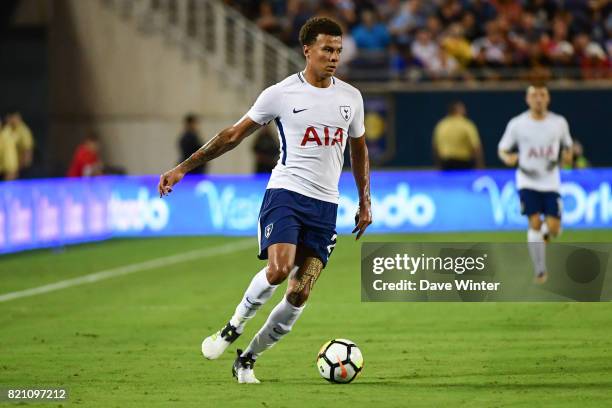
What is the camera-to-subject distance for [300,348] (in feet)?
34.9

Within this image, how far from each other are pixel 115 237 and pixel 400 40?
801cm

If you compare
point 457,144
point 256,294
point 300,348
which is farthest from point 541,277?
point 457,144

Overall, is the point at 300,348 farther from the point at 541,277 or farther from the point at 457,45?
the point at 457,45

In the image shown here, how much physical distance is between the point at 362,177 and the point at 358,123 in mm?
385

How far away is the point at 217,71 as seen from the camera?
29297 mm

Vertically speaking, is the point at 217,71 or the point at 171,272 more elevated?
the point at 217,71

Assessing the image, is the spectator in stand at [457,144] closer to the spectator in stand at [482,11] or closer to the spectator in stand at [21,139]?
the spectator in stand at [482,11]

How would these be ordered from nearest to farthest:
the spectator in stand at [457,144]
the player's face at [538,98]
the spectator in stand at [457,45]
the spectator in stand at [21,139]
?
the player's face at [538,98] → the spectator in stand at [457,144] → the spectator in stand at [21,139] → the spectator in stand at [457,45]

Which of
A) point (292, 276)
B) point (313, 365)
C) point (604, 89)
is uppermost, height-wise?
point (604, 89)

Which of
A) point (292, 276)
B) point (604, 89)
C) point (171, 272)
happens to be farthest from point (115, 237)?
point (292, 276)

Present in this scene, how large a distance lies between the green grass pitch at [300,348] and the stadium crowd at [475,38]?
1135 centimetres

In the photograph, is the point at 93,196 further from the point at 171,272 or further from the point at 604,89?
the point at 604,89

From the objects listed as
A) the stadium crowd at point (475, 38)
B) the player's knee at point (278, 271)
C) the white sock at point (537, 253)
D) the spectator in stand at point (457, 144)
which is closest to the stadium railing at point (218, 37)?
the stadium crowd at point (475, 38)

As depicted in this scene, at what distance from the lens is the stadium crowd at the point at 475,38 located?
27.2 m
